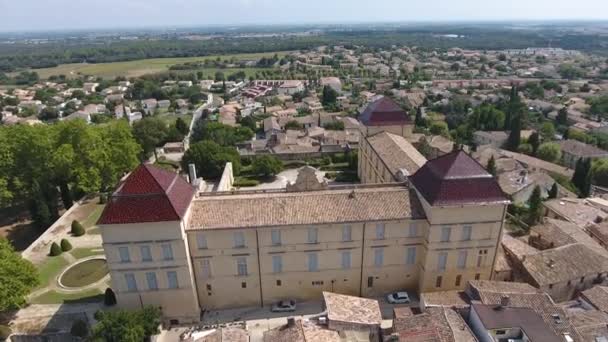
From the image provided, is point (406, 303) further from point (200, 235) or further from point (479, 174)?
point (200, 235)

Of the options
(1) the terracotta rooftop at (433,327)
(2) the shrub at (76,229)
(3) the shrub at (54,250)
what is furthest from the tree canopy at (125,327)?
(2) the shrub at (76,229)

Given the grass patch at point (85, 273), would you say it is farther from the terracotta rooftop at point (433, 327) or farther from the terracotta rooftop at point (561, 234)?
the terracotta rooftop at point (561, 234)

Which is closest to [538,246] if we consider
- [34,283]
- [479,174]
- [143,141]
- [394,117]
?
[479,174]

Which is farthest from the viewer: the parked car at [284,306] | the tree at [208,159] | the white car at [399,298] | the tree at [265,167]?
the tree at [265,167]

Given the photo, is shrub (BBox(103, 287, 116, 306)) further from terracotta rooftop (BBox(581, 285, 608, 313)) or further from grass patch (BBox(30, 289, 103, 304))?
terracotta rooftop (BBox(581, 285, 608, 313))

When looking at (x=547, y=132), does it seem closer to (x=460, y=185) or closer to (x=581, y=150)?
(x=581, y=150)
